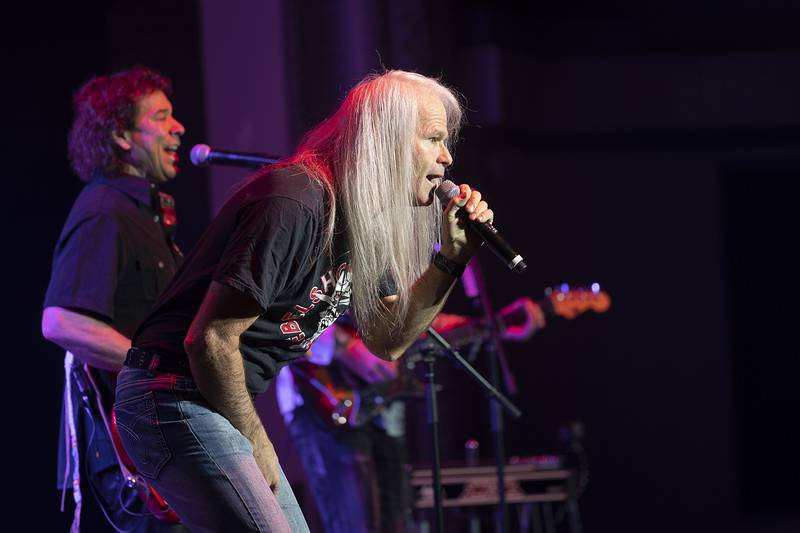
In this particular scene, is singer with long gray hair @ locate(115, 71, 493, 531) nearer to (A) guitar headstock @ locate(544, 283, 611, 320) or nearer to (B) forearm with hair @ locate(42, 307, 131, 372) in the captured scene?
(B) forearm with hair @ locate(42, 307, 131, 372)

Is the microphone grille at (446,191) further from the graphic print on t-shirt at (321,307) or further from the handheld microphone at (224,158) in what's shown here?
the handheld microphone at (224,158)

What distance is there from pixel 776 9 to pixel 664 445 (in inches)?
123

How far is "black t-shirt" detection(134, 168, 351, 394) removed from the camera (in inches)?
82.7

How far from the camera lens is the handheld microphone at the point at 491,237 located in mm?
2383

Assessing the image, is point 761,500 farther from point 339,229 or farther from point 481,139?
point 339,229

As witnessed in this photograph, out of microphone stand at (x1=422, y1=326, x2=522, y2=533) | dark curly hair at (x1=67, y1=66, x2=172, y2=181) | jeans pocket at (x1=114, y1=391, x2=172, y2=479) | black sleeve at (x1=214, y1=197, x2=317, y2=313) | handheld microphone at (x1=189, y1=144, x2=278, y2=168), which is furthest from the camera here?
dark curly hair at (x1=67, y1=66, x2=172, y2=181)

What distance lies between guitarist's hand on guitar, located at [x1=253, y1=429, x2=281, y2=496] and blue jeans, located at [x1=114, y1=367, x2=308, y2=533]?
5 cm

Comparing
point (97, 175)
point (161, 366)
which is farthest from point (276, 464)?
point (97, 175)

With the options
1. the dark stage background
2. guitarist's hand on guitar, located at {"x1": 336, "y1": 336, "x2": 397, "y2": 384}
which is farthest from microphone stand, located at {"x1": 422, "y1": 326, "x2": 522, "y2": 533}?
the dark stage background

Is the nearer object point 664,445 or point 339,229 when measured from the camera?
point 339,229

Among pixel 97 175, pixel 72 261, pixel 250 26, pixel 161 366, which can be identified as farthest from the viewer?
pixel 250 26

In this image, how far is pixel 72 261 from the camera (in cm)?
299

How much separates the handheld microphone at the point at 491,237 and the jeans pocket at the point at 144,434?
0.79m

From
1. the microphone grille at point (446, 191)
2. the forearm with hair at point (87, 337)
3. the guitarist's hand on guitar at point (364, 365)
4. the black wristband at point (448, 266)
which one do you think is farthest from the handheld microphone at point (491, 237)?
the guitarist's hand on guitar at point (364, 365)
